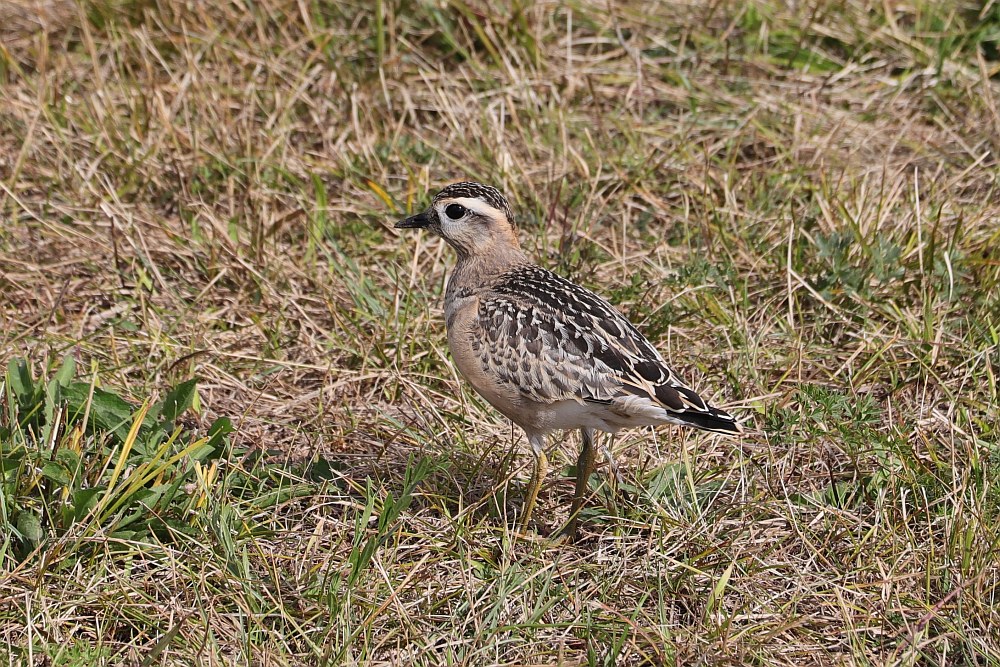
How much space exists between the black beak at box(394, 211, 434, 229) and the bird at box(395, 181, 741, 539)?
217 mm

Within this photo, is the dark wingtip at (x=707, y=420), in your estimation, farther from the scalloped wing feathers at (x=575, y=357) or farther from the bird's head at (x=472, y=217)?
the bird's head at (x=472, y=217)

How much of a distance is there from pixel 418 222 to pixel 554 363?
1304 mm

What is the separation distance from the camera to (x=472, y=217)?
5.80m

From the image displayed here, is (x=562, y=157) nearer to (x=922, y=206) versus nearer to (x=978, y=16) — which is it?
(x=922, y=206)

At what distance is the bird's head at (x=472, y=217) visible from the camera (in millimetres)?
5781

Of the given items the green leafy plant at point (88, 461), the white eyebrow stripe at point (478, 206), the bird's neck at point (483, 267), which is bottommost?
the green leafy plant at point (88, 461)

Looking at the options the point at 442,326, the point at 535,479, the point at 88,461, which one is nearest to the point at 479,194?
the point at 442,326

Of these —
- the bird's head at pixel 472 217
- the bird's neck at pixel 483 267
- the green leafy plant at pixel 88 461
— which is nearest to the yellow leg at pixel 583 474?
the bird's neck at pixel 483 267

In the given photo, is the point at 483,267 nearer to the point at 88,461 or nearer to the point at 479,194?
the point at 479,194

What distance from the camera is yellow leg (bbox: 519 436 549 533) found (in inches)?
210

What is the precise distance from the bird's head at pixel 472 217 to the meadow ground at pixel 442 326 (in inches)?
28.0

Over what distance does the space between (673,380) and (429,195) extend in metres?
2.88

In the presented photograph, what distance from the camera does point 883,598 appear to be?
4836 millimetres

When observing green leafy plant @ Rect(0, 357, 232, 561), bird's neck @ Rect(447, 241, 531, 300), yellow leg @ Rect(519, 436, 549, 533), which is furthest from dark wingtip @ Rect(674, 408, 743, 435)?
green leafy plant @ Rect(0, 357, 232, 561)
